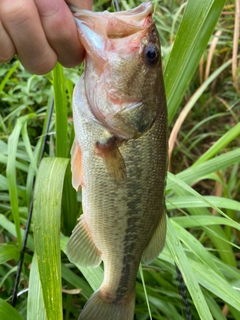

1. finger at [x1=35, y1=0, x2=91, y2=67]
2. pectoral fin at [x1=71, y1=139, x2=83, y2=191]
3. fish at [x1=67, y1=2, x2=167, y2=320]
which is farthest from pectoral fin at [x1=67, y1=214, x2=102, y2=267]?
finger at [x1=35, y1=0, x2=91, y2=67]

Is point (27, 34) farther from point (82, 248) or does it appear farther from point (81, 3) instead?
point (82, 248)

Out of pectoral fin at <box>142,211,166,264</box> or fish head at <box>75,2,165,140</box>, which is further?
pectoral fin at <box>142,211,166,264</box>

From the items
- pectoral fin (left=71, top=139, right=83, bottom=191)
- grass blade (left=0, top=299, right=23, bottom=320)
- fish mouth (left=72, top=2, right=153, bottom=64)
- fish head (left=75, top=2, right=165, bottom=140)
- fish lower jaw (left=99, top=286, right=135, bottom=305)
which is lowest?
grass blade (left=0, top=299, right=23, bottom=320)

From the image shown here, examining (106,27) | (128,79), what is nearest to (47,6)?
(106,27)

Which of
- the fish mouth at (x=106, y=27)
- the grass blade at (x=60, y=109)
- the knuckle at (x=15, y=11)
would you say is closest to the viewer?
the knuckle at (x=15, y=11)

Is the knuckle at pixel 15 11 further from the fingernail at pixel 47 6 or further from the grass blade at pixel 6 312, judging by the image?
the grass blade at pixel 6 312

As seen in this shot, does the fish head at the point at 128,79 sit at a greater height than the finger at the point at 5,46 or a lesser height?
lesser

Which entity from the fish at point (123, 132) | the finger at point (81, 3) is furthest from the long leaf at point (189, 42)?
the finger at point (81, 3)

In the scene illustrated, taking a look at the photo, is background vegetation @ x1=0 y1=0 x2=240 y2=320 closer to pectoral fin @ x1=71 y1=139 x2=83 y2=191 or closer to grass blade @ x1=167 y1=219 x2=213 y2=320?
grass blade @ x1=167 y1=219 x2=213 y2=320
